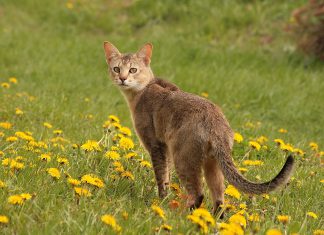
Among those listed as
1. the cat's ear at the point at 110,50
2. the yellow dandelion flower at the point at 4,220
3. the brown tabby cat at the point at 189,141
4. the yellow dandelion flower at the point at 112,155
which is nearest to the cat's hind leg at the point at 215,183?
Answer: the brown tabby cat at the point at 189,141

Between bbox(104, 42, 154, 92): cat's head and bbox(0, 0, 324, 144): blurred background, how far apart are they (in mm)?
1059

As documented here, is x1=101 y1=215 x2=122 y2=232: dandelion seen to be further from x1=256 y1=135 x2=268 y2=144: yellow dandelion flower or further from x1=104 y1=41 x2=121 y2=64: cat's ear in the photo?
x1=256 y1=135 x2=268 y2=144: yellow dandelion flower

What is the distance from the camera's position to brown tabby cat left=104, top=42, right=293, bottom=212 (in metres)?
4.09

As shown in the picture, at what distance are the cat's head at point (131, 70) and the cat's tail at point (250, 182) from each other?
68.7 inches

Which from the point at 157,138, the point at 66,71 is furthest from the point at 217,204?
the point at 66,71

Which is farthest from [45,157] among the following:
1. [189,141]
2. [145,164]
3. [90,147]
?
[189,141]

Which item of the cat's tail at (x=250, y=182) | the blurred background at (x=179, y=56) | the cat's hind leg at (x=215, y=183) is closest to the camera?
the cat's tail at (x=250, y=182)

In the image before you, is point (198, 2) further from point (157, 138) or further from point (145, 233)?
point (145, 233)

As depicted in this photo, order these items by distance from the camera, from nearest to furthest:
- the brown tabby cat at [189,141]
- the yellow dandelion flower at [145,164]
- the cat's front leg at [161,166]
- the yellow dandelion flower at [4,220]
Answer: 1. the yellow dandelion flower at [4,220]
2. the brown tabby cat at [189,141]
3. the cat's front leg at [161,166]
4. the yellow dandelion flower at [145,164]

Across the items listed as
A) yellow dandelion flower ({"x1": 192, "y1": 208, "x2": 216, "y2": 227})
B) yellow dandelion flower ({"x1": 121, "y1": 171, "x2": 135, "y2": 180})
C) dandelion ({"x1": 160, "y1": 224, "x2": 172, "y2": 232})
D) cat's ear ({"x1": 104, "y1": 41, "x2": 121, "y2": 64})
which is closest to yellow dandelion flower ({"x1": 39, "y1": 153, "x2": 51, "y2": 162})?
yellow dandelion flower ({"x1": 121, "y1": 171, "x2": 135, "y2": 180})

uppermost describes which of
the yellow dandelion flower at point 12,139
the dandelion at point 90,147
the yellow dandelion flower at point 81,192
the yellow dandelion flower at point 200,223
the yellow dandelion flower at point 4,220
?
the dandelion at point 90,147

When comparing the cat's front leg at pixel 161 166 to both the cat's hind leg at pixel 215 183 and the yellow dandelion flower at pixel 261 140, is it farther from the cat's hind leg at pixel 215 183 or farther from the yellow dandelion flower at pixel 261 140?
the yellow dandelion flower at pixel 261 140

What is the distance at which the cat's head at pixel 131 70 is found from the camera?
5543 mm

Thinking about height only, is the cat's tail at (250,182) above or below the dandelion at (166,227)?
above
